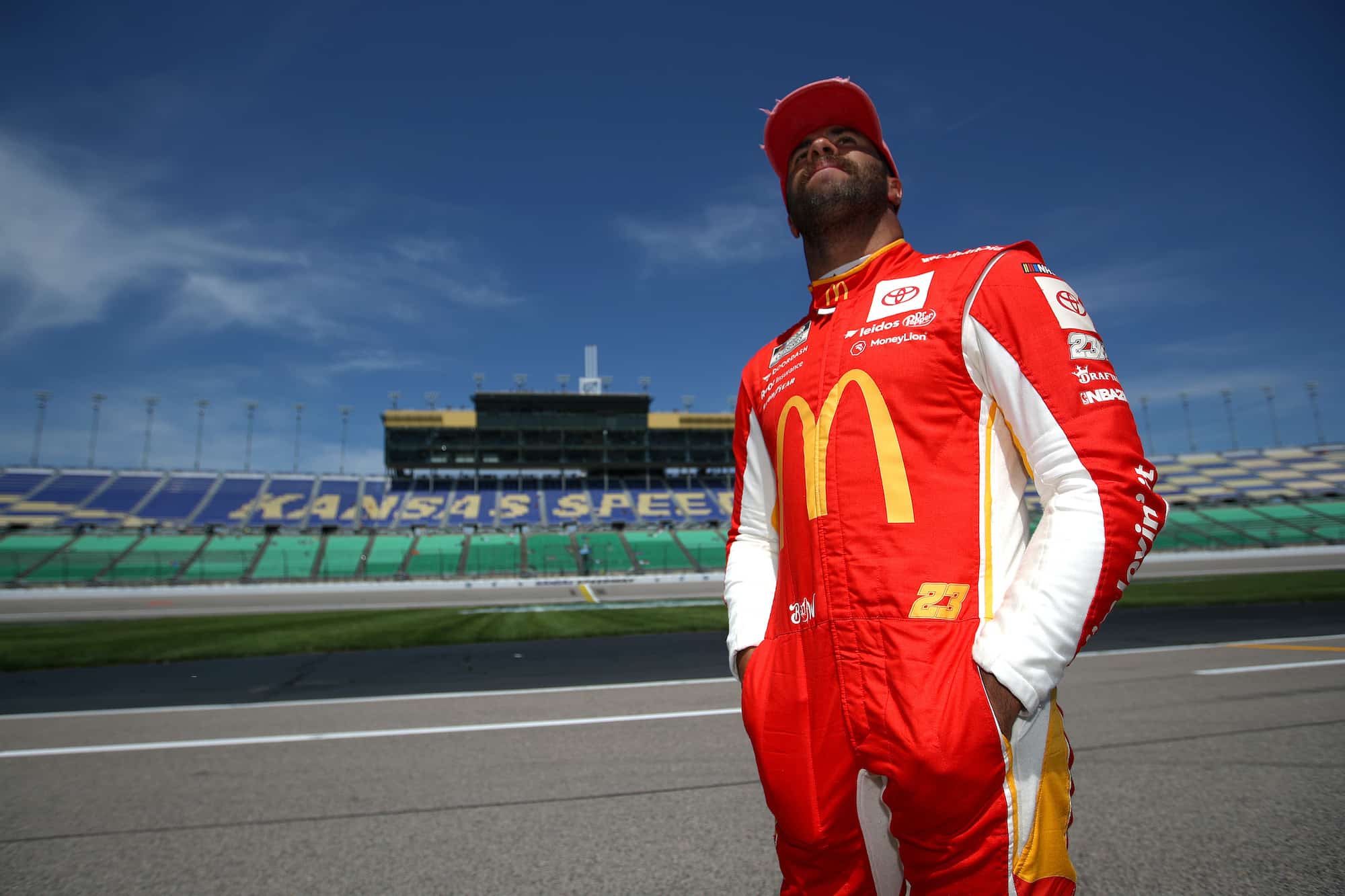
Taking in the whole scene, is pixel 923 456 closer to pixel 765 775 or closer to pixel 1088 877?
pixel 765 775

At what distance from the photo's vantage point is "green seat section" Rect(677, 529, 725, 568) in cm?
3909

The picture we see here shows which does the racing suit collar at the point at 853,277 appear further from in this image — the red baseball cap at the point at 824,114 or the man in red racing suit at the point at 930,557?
the red baseball cap at the point at 824,114

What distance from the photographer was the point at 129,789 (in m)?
3.96

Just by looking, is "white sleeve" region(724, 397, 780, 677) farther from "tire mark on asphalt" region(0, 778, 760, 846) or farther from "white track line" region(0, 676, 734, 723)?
"white track line" region(0, 676, 734, 723)

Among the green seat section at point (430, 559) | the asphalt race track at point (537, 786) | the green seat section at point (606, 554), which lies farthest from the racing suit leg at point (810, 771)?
the green seat section at point (430, 559)

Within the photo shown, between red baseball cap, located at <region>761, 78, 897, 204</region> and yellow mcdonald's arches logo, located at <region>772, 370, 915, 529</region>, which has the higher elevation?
red baseball cap, located at <region>761, 78, 897, 204</region>

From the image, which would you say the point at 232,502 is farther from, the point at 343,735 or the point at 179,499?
the point at 343,735

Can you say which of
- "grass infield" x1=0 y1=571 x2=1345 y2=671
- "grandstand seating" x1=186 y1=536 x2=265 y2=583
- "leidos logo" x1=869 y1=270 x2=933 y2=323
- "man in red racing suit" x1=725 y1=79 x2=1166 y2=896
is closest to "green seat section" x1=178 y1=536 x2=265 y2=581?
"grandstand seating" x1=186 y1=536 x2=265 y2=583

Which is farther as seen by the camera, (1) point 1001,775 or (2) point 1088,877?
(2) point 1088,877

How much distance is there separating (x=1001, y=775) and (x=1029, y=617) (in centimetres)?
27

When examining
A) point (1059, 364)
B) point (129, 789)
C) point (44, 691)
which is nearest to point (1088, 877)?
point (1059, 364)

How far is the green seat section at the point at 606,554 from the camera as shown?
38.0 meters

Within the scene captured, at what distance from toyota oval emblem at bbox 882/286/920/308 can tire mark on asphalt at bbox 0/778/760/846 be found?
3.08m

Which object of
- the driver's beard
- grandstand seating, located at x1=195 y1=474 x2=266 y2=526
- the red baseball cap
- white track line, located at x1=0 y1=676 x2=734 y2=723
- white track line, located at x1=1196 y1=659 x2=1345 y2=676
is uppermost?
grandstand seating, located at x1=195 y1=474 x2=266 y2=526
